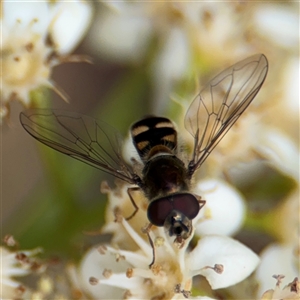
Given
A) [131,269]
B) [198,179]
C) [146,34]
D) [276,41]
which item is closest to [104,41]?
[146,34]

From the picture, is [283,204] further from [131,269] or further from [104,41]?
[104,41]

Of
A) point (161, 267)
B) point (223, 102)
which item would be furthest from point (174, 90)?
point (161, 267)

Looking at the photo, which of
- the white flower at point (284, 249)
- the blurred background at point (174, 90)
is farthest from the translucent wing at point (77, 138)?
the white flower at point (284, 249)

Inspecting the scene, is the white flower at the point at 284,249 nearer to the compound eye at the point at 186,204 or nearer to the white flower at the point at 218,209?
the white flower at the point at 218,209

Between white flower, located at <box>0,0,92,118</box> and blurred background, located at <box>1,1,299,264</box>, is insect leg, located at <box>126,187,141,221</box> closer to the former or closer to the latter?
blurred background, located at <box>1,1,299,264</box>

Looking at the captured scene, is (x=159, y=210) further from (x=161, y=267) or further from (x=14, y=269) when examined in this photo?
(x=14, y=269)

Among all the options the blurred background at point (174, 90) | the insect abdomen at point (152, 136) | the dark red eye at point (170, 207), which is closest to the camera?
the dark red eye at point (170, 207)
